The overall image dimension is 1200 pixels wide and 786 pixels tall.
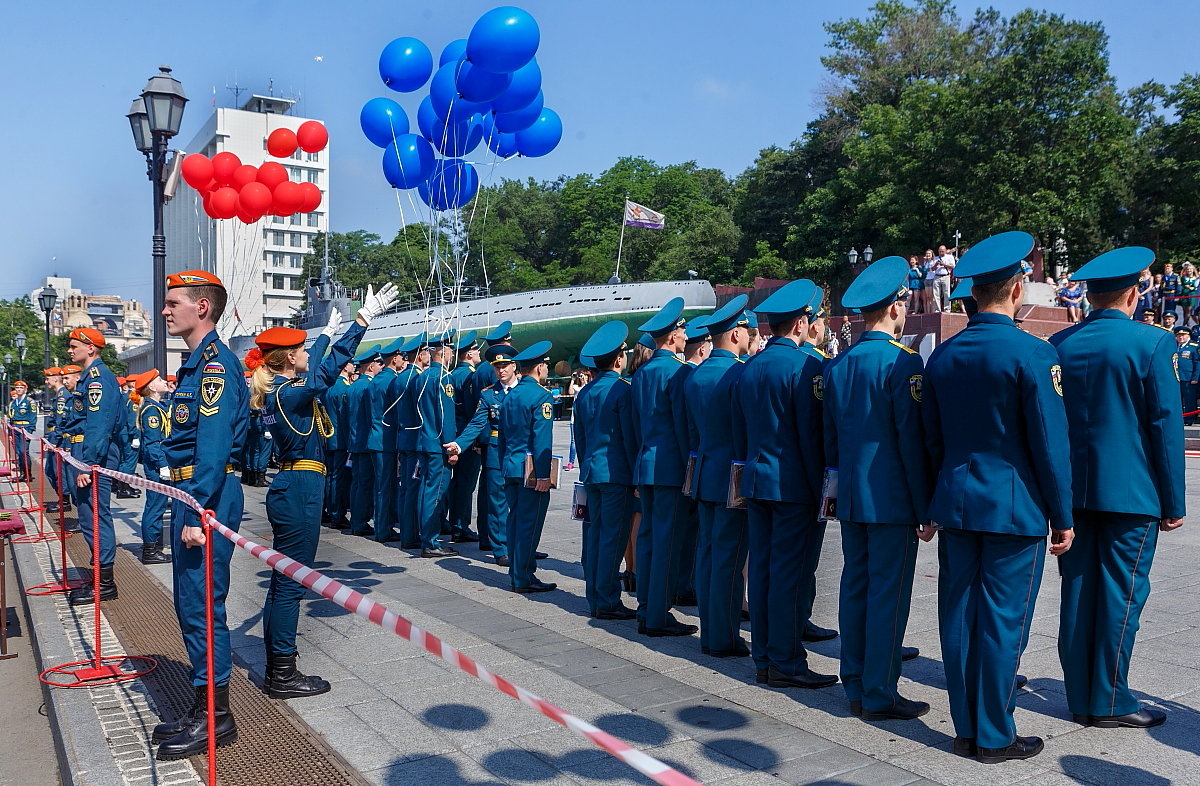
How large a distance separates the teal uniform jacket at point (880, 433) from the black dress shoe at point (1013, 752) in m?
0.98

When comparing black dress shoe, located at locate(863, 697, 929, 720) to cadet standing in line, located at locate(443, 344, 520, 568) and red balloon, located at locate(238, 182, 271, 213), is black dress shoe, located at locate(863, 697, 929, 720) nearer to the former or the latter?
cadet standing in line, located at locate(443, 344, 520, 568)

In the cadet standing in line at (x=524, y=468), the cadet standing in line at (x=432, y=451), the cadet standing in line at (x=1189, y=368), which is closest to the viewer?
the cadet standing in line at (x=524, y=468)

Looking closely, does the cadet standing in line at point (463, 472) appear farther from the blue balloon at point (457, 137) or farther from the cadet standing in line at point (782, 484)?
the cadet standing in line at point (782, 484)

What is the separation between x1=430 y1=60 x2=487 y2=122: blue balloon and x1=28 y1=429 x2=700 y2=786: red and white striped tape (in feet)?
19.8

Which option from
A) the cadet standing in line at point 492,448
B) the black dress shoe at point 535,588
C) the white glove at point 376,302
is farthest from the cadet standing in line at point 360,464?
the white glove at point 376,302

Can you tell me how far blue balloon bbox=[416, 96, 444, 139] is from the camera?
10700 millimetres

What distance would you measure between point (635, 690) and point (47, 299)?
24.9 metres

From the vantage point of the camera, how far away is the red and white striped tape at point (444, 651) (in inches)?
83.0

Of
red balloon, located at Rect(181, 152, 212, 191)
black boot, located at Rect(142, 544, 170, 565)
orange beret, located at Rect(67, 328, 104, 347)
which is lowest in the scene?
black boot, located at Rect(142, 544, 170, 565)

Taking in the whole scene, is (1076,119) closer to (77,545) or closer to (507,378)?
(507,378)

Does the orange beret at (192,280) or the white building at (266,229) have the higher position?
the white building at (266,229)

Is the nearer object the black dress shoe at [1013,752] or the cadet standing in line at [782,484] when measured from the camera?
the black dress shoe at [1013,752]

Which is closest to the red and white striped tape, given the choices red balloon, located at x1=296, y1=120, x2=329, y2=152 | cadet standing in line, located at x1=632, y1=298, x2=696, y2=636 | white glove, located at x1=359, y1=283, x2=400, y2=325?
white glove, located at x1=359, y1=283, x2=400, y2=325

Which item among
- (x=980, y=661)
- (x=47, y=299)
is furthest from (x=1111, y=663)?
(x=47, y=299)
